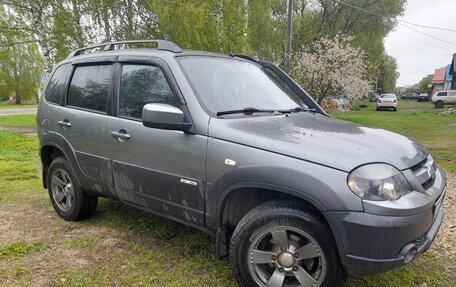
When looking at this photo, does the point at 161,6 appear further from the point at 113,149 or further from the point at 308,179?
the point at 308,179

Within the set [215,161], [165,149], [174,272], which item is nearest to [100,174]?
[165,149]

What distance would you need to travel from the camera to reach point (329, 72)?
68.4 ft

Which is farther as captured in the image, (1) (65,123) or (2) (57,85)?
(2) (57,85)

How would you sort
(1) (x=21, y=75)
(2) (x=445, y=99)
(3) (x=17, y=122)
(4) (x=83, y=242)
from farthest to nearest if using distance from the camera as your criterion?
(1) (x=21, y=75) < (2) (x=445, y=99) < (3) (x=17, y=122) < (4) (x=83, y=242)

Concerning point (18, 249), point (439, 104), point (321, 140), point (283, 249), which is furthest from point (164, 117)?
point (439, 104)

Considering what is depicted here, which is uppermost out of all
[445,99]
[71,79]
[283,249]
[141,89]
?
[71,79]

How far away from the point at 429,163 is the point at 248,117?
1.46m

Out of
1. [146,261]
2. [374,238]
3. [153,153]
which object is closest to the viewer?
[374,238]

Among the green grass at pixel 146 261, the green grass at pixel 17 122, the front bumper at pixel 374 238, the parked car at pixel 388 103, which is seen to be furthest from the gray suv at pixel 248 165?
the parked car at pixel 388 103

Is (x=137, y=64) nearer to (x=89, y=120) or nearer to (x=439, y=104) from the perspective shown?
(x=89, y=120)

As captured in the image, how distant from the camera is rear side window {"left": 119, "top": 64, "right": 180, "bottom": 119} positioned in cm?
316

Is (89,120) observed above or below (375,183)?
above

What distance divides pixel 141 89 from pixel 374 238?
2.33 m

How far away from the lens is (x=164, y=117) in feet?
8.95
